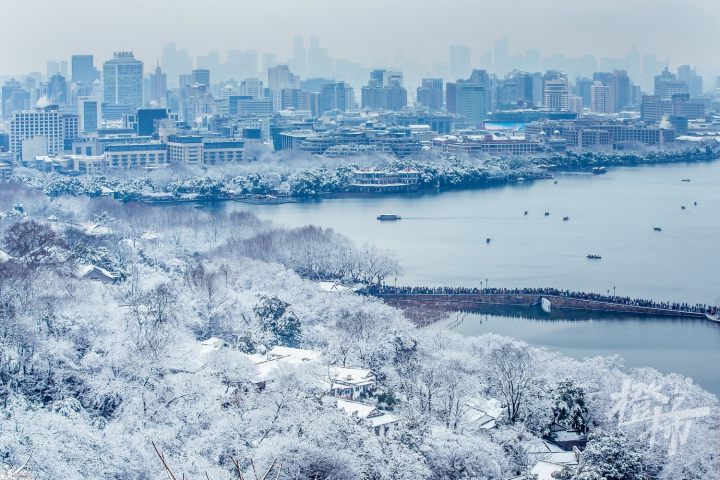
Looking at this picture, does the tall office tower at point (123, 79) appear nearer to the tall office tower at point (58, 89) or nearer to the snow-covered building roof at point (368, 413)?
the tall office tower at point (58, 89)

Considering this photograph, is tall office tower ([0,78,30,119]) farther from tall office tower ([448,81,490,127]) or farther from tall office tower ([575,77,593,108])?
tall office tower ([575,77,593,108])

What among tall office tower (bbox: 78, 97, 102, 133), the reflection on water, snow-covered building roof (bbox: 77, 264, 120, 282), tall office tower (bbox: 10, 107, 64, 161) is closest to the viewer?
the reflection on water

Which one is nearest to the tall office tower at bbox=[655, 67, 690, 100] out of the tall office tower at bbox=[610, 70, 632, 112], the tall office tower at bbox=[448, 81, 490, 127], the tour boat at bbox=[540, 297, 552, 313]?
the tall office tower at bbox=[610, 70, 632, 112]

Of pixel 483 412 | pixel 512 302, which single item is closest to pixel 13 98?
pixel 512 302

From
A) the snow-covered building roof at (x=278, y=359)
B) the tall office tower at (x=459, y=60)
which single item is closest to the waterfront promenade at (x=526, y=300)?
the snow-covered building roof at (x=278, y=359)

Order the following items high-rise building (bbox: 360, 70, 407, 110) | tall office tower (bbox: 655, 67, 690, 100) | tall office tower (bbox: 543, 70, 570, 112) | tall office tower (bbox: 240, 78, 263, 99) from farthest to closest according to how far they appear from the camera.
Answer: tall office tower (bbox: 240, 78, 263, 99) → tall office tower (bbox: 655, 67, 690, 100) → high-rise building (bbox: 360, 70, 407, 110) → tall office tower (bbox: 543, 70, 570, 112)

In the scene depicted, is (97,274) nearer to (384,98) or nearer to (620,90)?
(384,98)

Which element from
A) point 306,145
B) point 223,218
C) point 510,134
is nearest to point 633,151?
point 510,134
